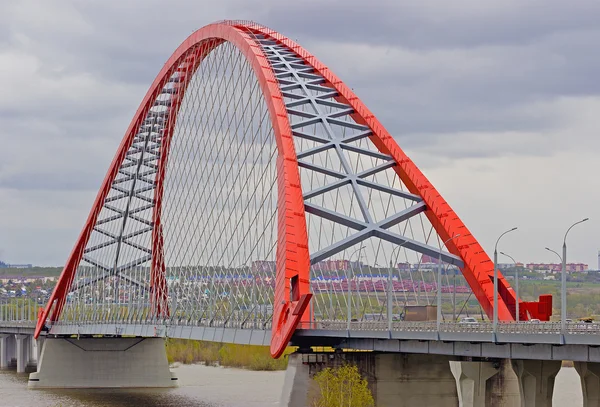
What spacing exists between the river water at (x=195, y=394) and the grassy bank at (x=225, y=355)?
775 centimetres

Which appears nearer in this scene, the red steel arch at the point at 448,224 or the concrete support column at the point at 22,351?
the red steel arch at the point at 448,224

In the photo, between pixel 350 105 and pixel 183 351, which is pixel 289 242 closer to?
pixel 350 105

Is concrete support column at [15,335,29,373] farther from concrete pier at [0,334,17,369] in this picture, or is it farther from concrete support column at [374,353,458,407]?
concrete support column at [374,353,458,407]

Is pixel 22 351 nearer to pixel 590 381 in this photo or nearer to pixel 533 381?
pixel 533 381

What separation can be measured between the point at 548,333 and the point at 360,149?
94.7 feet

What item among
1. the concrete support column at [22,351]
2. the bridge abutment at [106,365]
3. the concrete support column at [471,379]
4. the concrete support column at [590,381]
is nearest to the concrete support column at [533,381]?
the concrete support column at [590,381]

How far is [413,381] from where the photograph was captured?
64.1 m

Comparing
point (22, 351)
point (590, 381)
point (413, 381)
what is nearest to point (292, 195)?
point (413, 381)

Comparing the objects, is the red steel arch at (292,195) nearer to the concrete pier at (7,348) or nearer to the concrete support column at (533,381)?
the concrete support column at (533,381)

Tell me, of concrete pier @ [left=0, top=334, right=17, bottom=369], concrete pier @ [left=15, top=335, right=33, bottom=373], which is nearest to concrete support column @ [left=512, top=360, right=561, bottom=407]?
concrete pier @ [left=15, top=335, right=33, bottom=373]

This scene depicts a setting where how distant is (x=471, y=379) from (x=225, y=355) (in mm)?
86611

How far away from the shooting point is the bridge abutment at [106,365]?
111m

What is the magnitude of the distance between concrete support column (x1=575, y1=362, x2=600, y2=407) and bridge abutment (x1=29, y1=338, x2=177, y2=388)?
201 feet

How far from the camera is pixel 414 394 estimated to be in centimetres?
6369
